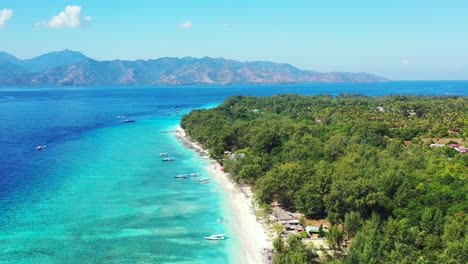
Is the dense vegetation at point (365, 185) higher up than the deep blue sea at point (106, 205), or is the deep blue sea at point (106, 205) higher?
the dense vegetation at point (365, 185)

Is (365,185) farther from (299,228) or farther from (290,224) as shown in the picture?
(290,224)

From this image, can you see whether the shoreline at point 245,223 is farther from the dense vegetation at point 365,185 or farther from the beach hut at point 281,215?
the dense vegetation at point 365,185

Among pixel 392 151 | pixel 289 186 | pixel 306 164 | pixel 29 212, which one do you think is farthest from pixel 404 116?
pixel 29 212

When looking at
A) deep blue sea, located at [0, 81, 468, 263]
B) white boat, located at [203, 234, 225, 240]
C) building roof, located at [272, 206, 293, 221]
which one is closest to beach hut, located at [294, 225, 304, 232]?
building roof, located at [272, 206, 293, 221]

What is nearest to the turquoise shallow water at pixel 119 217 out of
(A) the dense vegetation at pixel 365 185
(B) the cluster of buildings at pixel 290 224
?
(B) the cluster of buildings at pixel 290 224

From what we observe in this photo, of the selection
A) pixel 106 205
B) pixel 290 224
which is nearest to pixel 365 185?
pixel 290 224

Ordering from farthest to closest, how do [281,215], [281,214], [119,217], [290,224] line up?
[119,217], [281,214], [281,215], [290,224]

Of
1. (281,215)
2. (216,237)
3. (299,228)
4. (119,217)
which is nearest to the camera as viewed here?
(299,228)

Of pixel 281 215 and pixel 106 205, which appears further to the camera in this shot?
pixel 106 205

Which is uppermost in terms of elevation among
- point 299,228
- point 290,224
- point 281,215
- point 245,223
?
point 281,215
